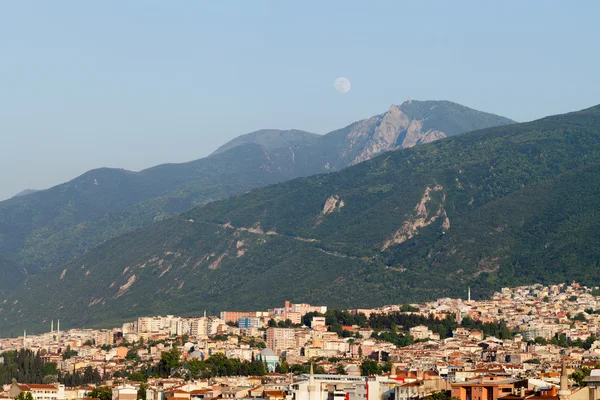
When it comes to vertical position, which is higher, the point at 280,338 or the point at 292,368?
the point at 280,338

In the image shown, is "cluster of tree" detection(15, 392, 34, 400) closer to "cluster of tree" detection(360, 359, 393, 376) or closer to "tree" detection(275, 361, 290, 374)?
"cluster of tree" detection(360, 359, 393, 376)

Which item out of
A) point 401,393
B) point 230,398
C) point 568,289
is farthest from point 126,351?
point 401,393

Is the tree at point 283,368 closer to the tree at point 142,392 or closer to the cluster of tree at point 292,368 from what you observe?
the cluster of tree at point 292,368

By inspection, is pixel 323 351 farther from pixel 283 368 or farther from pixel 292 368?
pixel 292 368

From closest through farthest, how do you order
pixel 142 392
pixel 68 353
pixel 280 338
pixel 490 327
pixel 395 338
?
pixel 142 392
pixel 395 338
pixel 280 338
pixel 490 327
pixel 68 353

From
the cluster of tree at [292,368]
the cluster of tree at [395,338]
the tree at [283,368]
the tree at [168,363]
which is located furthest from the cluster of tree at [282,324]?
the tree at [168,363]

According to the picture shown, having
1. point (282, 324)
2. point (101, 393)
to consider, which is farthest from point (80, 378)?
point (282, 324)

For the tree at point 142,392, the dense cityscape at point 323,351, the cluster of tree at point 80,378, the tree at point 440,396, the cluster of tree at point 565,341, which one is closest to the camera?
the tree at point 440,396
